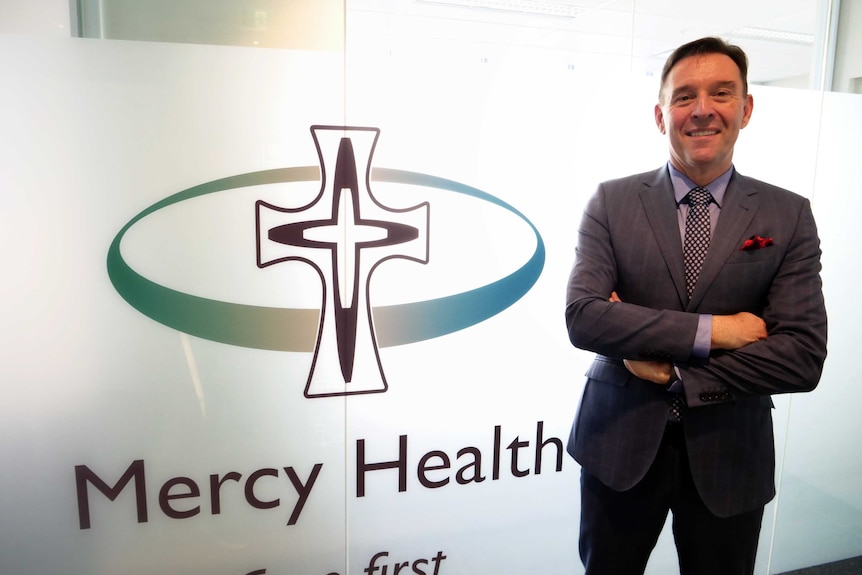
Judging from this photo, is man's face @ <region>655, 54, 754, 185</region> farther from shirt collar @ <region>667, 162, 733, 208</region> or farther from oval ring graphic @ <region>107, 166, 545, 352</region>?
oval ring graphic @ <region>107, 166, 545, 352</region>

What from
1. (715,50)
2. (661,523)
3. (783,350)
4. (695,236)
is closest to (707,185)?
(695,236)

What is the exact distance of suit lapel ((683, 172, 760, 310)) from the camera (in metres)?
1.44

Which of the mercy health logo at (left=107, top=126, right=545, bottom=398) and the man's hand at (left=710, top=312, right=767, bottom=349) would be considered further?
the mercy health logo at (left=107, top=126, right=545, bottom=398)

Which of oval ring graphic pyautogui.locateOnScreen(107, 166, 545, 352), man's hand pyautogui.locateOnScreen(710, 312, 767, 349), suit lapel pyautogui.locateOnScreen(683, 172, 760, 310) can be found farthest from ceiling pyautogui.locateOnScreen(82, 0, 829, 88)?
man's hand pyautogui.locateOnScreen(710, 312, 767, 349)

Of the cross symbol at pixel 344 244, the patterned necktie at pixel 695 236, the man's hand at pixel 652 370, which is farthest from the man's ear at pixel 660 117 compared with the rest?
the cross symbol at pixel 344 244

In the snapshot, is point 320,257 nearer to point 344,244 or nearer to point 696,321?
point 344,244

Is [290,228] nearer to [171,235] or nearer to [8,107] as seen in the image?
[171,235]

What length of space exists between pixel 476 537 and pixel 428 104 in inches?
67.1

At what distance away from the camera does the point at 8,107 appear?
169cm

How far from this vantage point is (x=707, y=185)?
5.13ft

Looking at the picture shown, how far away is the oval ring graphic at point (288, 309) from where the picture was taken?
73.0 inches

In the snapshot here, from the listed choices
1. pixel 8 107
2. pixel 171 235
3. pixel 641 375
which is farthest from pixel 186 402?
pixel 641 375

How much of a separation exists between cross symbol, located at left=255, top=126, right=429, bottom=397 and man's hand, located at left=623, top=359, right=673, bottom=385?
863 millimetres

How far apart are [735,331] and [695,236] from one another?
26cm
